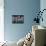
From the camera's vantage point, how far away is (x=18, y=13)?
5.27 m

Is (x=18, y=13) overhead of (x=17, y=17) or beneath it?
overhead

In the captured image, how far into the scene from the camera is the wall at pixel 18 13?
5250mm

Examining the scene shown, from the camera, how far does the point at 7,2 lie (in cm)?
524

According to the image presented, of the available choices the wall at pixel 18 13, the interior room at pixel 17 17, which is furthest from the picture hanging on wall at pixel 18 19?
the wall at pixel 18 13

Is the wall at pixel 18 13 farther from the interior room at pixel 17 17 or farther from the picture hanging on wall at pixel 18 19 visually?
the picture hanging on wall at pixel 18 19

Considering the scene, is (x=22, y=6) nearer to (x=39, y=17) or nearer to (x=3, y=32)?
(x=39, y=17)

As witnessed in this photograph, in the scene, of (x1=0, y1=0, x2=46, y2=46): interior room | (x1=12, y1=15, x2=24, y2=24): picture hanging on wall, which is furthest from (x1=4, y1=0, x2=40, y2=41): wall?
(x1=12, y1=15, x2=24, y2=24): picture hanging on wall

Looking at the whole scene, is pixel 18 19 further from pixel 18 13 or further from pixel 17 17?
pixel 18 13

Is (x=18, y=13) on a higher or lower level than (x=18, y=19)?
higher

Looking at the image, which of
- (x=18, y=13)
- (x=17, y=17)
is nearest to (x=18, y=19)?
(x=17, y=17)

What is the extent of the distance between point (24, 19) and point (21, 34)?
62cm

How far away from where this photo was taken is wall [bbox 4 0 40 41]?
5.25 meters

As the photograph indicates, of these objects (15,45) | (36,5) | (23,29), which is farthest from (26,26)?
(15,45)

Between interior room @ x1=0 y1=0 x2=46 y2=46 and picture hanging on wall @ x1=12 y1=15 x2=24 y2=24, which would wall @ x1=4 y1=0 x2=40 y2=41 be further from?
picture hanging on wall @ x1=12 y1=15 x2=24 y2=24
